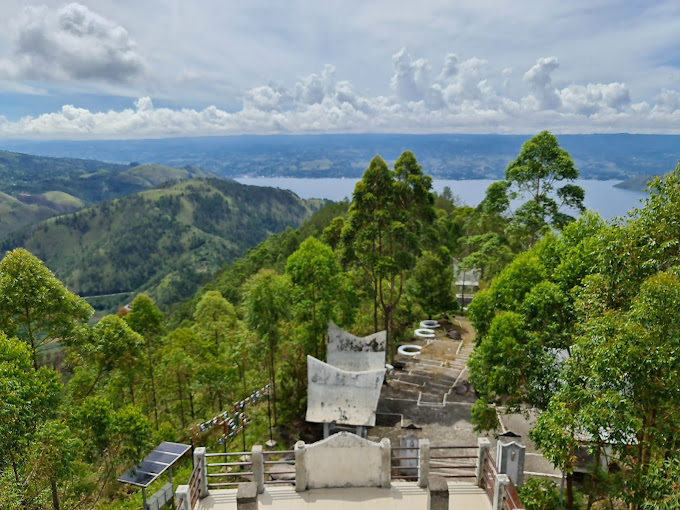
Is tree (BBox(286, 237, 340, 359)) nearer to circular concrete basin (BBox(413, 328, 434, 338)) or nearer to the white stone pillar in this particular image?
circular concrete basin (BBox(413, 328, 434, 338))

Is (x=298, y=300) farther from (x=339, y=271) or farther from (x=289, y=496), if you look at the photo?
(x=289, y=496)

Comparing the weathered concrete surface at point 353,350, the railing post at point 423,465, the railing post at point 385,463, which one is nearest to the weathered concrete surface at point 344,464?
the railing post at point 385,463

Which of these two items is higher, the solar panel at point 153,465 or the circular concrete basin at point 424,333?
the solar panel at point 153,465

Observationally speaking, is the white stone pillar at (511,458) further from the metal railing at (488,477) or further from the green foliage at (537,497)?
the metal railing at (488,477)

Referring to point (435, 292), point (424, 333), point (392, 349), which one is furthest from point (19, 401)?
point (435, 292)

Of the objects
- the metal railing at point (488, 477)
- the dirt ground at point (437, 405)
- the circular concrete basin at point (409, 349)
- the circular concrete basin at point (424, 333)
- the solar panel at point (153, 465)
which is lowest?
the dirt ground at point (437, 405)

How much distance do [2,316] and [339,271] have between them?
13804 mm

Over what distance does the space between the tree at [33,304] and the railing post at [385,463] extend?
376 inches

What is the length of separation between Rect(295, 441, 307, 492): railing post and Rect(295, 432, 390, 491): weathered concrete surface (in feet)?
0.08

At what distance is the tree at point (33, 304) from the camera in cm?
1195

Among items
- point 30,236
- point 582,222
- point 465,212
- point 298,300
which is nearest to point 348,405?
point 298,300

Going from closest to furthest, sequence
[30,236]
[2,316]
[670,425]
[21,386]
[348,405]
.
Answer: [670,425], [21,386], [2,316], [348,405], [30,236]

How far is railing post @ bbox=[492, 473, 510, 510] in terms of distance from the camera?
9133 millimetres

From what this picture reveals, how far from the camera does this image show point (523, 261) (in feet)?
45.0
